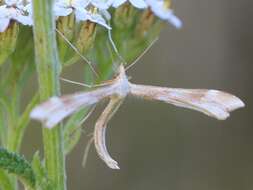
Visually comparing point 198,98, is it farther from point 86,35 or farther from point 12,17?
point 12,17

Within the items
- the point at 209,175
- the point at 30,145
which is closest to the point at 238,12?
the point at 209,175

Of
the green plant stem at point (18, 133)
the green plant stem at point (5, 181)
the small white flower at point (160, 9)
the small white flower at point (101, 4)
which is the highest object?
the small white flower at point (160, 9)

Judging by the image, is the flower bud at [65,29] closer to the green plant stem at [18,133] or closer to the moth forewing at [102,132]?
the green plant stem at [18,133]

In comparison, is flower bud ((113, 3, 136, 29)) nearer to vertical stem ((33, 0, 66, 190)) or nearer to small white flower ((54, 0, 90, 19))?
small white flower ((54, 0, 90, 19))

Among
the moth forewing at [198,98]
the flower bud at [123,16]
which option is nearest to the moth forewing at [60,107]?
the moth forewing at [198,98]

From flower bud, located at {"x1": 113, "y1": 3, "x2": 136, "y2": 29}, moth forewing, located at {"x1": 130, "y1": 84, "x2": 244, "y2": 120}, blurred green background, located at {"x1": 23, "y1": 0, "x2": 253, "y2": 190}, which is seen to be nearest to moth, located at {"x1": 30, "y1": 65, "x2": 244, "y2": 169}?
moth forewing, located at {"x1": 130, "y1": 84, "x2": 244, "y2": 120}

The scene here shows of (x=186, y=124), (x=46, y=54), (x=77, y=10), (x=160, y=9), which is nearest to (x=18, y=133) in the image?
(x=77, y=10)

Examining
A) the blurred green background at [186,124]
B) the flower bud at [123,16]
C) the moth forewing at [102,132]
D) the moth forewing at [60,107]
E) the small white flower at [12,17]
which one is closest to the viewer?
the moth forewing at [60,107]
